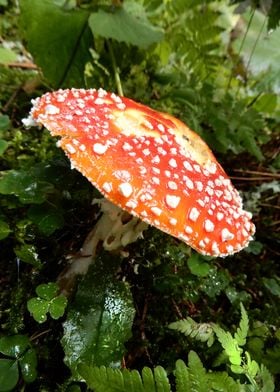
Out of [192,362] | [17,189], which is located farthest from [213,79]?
[192,362]

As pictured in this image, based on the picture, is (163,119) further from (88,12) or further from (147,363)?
(147,363)

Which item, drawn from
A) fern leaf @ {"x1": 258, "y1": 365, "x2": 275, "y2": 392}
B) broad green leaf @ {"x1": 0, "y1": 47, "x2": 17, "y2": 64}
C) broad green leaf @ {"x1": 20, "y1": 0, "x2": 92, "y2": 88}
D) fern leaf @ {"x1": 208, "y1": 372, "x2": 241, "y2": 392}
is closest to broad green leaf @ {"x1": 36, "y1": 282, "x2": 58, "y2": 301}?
fern leaf @ {"x1": 208, "y1": 372, "x2": 241, "y2": 392}

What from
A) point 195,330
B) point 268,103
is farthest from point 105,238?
point 268,103

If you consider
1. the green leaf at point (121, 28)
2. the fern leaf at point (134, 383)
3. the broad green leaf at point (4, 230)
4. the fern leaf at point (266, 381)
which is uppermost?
the green leaf at point (121, 28)

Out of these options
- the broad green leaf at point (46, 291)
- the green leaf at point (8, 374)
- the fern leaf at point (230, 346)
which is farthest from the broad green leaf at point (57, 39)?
the fern leaf at point (230, 346)

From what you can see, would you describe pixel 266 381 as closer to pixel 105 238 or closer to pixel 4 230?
pixel 105 238

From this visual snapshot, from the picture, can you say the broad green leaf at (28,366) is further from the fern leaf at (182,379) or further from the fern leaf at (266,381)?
the fern leaf at (266,381)
